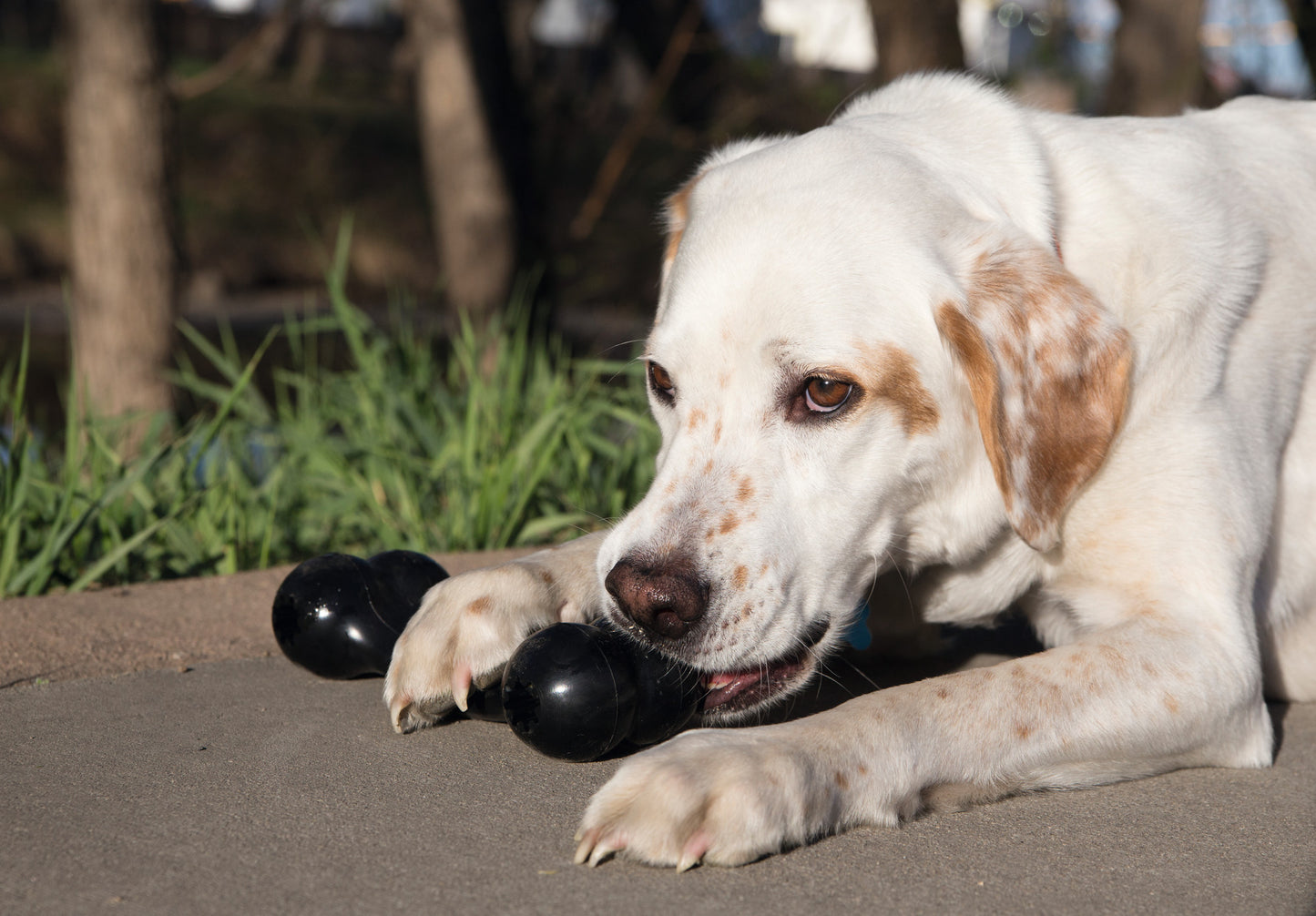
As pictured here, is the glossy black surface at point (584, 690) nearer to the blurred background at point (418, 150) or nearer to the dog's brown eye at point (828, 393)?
the dog's brown eye at point (828, 393)

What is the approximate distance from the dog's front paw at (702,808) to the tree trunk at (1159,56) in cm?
623

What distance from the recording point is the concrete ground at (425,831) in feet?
5.77

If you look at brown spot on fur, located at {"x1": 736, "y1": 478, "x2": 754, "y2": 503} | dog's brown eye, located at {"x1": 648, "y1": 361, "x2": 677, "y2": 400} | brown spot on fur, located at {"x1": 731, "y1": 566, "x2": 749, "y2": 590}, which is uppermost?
dog's brown eye, located at {"x1": 648, "y1": 361, "x2": 677, "y2": 400}

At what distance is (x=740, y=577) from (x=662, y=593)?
144mm

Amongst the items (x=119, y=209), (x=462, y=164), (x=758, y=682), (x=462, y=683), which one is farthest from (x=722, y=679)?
(x=462, y=164)

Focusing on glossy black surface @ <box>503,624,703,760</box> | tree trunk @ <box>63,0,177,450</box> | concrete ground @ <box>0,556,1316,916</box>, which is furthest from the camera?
tree trunk @ <box>63,0,177,450</box>

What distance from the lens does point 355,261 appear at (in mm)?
20734

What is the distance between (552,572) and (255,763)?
2.30ft

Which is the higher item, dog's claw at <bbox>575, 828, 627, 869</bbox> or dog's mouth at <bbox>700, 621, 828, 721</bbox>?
dog's claw at <bbox>575, 828, 627, 869</bbox>

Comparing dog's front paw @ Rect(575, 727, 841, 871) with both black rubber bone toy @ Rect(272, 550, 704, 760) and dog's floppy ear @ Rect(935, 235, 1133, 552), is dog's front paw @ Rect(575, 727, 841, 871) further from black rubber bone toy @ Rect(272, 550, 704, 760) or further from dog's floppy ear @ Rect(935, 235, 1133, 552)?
dog's floppy ear @ Rect(935, 235, 1133, 552)

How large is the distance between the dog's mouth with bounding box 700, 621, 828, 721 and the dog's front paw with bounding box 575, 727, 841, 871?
16.7 inches

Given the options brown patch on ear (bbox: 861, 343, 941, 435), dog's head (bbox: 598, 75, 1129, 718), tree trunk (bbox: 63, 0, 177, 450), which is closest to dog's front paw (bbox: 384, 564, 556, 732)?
dog's head (bbox: 598, 75, 1129, 718)

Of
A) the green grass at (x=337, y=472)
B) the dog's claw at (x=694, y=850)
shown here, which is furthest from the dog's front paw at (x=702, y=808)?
the green grass at (x=337, y=472)

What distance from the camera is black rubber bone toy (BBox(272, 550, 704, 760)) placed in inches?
85.6
